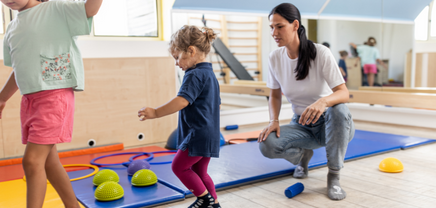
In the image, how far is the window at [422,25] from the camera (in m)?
5.00

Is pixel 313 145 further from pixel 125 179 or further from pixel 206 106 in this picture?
pixel 125 179

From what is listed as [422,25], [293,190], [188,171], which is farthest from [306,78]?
[422,25]

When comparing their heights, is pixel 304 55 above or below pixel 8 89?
above

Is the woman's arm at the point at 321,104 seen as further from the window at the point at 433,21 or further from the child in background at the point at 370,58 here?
the child in background at the point at 370,58

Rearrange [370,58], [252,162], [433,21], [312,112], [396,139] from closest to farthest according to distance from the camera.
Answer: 1. [312,112]
2. [252,162]
3. [396,139]
4. [433,21]
5. [370,58]

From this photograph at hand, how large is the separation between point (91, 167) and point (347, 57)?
4536mm

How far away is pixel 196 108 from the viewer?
5.34 ft

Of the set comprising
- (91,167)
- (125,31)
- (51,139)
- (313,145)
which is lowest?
(91,167)

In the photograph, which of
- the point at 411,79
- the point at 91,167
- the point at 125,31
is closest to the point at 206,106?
the point at 91,167

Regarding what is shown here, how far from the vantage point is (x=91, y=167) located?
2639 mm

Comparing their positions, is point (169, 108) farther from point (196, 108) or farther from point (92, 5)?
point (92, 5)

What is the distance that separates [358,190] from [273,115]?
625 millimetres

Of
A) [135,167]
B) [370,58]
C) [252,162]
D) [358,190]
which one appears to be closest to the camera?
[358,190]

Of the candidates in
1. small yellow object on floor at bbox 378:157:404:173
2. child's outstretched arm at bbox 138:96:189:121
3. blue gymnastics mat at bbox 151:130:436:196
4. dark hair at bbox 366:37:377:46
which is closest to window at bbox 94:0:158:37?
blue gymnastics mat at bbox 151:130:436:196
